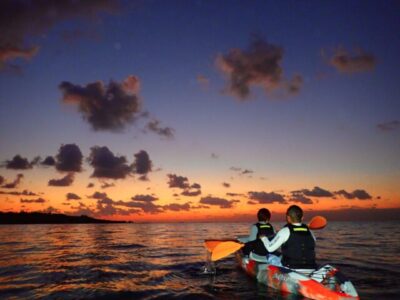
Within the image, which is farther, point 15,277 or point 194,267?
point 194,267

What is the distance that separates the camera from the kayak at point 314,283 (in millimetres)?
9445

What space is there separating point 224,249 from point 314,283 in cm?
515

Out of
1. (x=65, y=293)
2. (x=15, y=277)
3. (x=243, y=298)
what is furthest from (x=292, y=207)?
(x=15, y=277)

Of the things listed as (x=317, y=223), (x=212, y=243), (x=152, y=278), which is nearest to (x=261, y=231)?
(x=317, y=223)

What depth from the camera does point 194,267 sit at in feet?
59.4

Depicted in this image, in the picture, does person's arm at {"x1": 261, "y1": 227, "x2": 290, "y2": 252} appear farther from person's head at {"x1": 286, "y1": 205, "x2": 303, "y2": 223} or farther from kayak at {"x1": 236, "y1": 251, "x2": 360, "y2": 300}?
kayak at {"x1": 236, "y1": 251, "x2": 360, "y2": 300}

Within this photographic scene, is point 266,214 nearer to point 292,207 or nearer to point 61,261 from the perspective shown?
point 292,207

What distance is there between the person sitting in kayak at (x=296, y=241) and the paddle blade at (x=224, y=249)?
4046 mm

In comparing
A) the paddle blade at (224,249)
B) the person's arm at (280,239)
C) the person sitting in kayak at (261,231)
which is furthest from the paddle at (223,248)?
the person's arm at (280,239)

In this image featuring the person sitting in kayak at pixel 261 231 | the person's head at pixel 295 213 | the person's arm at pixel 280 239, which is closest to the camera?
the person's head at pixel 295 213

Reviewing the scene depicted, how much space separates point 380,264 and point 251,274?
833 cm

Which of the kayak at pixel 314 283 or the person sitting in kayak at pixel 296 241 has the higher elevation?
the person sitting in kayak at pixel 296 241

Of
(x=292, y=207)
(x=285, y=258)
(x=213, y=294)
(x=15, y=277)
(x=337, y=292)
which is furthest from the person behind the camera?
(x=15, y=277)

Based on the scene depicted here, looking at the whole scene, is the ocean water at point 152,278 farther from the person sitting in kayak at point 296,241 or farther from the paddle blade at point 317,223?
the paddle blade at point 317,223
